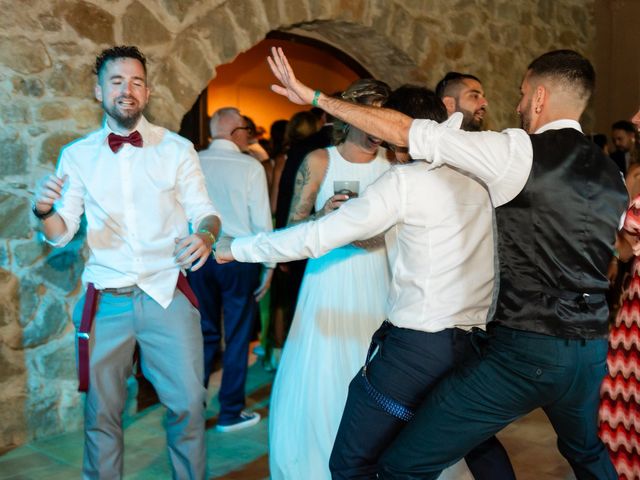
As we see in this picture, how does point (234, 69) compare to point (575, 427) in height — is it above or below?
above

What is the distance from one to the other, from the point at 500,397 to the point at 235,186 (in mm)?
2459

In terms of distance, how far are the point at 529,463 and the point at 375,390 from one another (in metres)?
1.63

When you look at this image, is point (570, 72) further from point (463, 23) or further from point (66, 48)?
point (463, 23)

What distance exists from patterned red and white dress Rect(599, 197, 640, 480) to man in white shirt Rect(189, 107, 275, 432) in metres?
1.89

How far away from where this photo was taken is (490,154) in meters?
1.92

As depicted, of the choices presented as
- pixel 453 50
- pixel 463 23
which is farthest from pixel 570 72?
pixel 463 23

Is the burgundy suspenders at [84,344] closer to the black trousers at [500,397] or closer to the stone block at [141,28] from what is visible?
the black trousers at [500,397]

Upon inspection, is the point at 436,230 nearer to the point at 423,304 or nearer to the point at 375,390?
the point at 423,304

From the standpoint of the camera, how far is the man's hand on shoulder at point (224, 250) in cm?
236

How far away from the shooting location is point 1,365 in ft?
12.0

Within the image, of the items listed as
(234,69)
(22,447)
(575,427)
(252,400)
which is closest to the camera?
(575,427)

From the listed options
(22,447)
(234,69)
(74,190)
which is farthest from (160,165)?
(234,69)

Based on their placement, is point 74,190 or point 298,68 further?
point 298,68

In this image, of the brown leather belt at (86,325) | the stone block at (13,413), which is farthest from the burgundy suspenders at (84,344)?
the stone block at (13,413)
